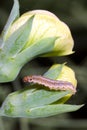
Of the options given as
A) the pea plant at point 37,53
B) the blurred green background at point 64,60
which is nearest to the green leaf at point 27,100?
the pea plant at point 37,53

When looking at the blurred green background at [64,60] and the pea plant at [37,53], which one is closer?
the pea plant at [37,53]

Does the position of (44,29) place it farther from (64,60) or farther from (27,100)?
(64,60)

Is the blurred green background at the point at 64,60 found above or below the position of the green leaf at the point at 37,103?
below

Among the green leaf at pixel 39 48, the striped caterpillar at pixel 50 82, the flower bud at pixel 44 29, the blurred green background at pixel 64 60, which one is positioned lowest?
the blurred green background at pixel 64 60

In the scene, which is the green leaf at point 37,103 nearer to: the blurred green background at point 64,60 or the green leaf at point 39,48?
the green leaf at point 39,48

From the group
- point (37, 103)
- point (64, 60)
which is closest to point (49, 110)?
point (37, 103)

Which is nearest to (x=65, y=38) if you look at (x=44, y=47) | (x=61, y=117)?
(x=44, y=47)

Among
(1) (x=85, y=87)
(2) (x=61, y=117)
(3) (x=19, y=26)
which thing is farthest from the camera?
(1) (x=85, y=87)

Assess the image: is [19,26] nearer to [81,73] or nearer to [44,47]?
[44,47]
